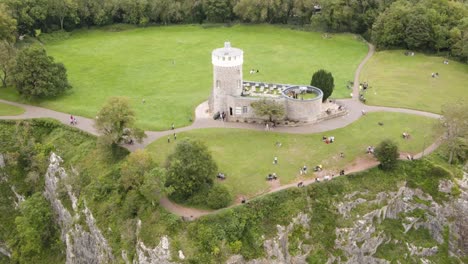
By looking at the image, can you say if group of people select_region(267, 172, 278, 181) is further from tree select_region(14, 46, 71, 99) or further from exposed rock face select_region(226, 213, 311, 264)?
tree select_region(14, 46, 71, 99)

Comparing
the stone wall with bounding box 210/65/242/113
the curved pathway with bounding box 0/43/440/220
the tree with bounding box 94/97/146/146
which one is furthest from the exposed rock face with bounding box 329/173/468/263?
the tree with bounding box 94/97/146/146

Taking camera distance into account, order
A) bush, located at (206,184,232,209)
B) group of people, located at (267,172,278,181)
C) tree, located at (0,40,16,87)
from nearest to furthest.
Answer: bush, located at (206,184,232,209), group of people, located at (267,172,278,181), tree, located at (0,40,16,87)

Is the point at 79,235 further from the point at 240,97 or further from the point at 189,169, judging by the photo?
the point at 240,97

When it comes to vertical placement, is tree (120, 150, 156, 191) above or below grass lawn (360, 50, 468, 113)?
below

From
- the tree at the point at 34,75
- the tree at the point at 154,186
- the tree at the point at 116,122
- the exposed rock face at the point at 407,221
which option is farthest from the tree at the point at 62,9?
the exposed rock face at the point at 407,221

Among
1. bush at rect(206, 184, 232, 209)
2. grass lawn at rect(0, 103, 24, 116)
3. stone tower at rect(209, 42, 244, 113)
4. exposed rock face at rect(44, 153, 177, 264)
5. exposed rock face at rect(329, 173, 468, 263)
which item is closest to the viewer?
exposed rock face at rect(44, 153, 177, 264)

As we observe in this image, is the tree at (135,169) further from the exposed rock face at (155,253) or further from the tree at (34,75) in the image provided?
the tree at (34,75)

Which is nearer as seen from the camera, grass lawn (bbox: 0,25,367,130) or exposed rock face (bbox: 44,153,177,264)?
exposed rock face (bbox: 44,153,177,264)
